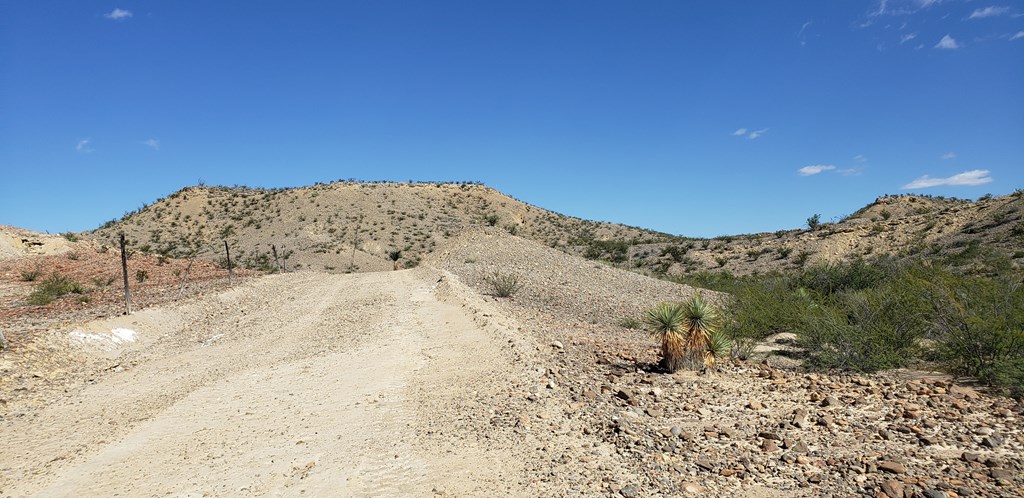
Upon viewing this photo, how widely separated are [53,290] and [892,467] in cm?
2924

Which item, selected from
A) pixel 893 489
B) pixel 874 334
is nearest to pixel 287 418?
pixel 893 489

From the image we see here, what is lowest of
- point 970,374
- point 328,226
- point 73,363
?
point 970,374

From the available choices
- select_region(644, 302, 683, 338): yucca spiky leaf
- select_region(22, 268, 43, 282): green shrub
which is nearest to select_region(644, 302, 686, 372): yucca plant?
select_region(644, 302, 683, 338): yucca spiky leaf

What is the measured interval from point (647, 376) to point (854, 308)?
23.6 feet

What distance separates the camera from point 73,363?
13109mm

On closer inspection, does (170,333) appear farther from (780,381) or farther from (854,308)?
(854,308)

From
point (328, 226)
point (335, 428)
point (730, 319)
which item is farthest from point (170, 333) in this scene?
point (328, 226)

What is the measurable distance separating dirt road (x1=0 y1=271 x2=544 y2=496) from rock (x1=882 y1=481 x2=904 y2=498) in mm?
3470

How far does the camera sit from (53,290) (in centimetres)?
2314

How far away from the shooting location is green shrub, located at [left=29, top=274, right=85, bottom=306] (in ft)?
69.5

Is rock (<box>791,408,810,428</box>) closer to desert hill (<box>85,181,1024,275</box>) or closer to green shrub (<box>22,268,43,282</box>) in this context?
desert hill (<box>85,181,1024,275</box>)

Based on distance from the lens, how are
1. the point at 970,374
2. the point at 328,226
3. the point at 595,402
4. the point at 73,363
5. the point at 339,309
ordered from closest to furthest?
the point at 595,402
the point at 970,374
the point at 73,363
the point at 339,309
the point at 328,226

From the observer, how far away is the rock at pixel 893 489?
510 centimetres

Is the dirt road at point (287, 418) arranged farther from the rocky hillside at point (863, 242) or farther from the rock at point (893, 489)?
the rocky hillside at point (863, 242)
